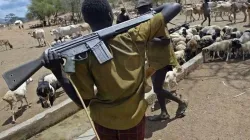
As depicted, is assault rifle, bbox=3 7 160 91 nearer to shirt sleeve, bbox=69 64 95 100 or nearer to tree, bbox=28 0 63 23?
shirt sleeve, bbox=69 64 95 100

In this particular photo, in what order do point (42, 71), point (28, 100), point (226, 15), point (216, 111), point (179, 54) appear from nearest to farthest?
point (216, 111), point (28, 100), point (179, 54), point (42, 71), point (226, 15)

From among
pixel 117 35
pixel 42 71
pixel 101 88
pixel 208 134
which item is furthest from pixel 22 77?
pixel 42 71

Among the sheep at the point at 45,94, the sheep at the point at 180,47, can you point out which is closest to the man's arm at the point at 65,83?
the sheep at the point at 45,94

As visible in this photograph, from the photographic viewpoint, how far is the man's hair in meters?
2.07

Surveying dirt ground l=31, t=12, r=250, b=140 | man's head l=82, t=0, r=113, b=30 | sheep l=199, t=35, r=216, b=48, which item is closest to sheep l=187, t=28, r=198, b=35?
sheep l=199, t=35, r=216, b=48

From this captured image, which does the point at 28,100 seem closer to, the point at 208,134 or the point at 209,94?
the point at 209,94

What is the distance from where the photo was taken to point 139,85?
223cm

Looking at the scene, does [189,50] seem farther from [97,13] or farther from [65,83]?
[65,83]

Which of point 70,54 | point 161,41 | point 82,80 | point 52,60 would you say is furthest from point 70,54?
point 161,41

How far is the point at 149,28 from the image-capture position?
2176 mm

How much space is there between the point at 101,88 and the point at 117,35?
1.22 ft

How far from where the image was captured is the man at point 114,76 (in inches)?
80.1

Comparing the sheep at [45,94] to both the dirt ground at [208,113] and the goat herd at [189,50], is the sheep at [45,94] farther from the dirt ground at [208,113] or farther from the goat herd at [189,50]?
the dirt ground at [208,113]

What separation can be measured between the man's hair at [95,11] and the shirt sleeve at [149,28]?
0.23 meters
